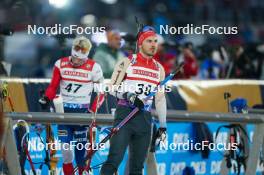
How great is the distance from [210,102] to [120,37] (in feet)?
7.69

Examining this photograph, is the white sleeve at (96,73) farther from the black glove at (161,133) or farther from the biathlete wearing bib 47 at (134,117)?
the black glove at (161,133)

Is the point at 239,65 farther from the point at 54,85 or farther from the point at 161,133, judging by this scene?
the point at 161,133

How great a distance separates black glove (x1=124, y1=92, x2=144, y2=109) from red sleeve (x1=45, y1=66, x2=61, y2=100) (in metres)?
1.42

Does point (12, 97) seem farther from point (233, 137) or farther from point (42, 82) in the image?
point (233, 137)

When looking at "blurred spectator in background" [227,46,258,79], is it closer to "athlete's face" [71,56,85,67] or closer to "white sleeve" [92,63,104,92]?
"white sleeve" [92,63,104,92]

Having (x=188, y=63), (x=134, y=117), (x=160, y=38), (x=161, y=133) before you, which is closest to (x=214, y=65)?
(x=188, y=63)

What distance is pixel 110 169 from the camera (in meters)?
9.73

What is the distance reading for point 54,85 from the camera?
10867mm

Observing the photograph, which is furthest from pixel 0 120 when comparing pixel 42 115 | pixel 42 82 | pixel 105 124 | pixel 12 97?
pixel 42 82

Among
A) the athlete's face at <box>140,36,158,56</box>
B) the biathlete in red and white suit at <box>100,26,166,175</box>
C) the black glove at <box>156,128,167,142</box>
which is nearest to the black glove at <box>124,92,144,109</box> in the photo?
the biathlete in red and white suit at <box>100,26,166,175</box>

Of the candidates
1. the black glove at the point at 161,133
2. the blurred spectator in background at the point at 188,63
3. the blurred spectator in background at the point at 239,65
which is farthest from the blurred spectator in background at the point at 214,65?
the black glove at the point at 161,133

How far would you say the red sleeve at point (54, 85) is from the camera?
10.8m

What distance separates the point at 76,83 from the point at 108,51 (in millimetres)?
1985

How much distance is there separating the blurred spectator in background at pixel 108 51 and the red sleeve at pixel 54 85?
161 cm
